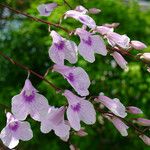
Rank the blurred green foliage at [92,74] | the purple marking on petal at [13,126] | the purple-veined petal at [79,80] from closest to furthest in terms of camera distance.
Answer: the purple-veined petal at [79,80]
the purple marking on petal at [13,126]
the blurred green foliage at [92,74]

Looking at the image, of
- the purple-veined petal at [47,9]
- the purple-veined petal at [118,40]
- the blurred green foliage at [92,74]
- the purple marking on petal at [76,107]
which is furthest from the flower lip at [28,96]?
the blurred green foliage at [92,74]

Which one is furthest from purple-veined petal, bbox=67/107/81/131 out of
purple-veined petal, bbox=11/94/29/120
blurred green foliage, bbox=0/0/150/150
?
blurred green foliage, bbox=0/0/150/150

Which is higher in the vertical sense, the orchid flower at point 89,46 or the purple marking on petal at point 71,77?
the orchid flower at point 89,46

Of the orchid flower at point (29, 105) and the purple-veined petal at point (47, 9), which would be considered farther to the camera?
the purple-veined petal at point (47, 9)

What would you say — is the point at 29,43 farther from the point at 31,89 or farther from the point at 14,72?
the point at 31,89

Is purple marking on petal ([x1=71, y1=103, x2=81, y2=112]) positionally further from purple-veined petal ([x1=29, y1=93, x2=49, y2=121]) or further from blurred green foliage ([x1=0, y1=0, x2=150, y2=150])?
blurred green foliage ([x1=0, y1=0, x2=150, y2=150])

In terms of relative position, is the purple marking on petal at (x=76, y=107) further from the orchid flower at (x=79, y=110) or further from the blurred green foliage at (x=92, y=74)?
the blurred green foliage at (x=92, y=74)

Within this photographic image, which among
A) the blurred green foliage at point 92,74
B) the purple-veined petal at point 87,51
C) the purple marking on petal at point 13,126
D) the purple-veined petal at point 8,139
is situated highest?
the purple-veined petal at point 87,51

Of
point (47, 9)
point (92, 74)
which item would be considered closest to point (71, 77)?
point (47, 9)

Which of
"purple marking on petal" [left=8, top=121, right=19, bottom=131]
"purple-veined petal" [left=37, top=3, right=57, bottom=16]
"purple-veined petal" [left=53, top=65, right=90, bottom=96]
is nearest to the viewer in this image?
"purple-veined petal" [left=53, top=65, right=90, bottom=96]

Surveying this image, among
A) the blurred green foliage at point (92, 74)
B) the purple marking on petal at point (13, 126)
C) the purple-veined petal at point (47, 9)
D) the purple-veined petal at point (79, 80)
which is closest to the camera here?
the purple-veined petal at point (79, 80)
